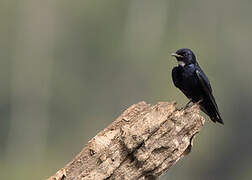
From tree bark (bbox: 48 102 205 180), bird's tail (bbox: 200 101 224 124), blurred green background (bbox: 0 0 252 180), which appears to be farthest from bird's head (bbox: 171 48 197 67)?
blurred green background (bbox: 0 0 252 180)


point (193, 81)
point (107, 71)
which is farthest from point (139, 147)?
point (107, 71)

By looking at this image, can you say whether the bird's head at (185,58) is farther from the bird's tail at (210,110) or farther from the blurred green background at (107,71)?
the blurred green background at (107,71)

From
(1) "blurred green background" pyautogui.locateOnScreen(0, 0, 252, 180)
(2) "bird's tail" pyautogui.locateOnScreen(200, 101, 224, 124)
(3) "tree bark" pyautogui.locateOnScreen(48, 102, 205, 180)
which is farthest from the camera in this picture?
(1) "blurred green background" pyautogui.locateOnScreen(0, 0, 252, 180)

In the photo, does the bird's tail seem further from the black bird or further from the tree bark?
the tree bark

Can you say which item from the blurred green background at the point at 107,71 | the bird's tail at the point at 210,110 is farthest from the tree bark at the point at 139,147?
the blurred green background at the point at 107,71

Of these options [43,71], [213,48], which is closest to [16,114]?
[43,71]

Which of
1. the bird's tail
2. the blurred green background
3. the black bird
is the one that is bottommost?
the bird's tail

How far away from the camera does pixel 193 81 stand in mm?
10625

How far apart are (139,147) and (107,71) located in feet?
120

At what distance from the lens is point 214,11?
50375 mm

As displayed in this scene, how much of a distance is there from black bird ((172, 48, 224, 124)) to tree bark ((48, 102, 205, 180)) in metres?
1.93

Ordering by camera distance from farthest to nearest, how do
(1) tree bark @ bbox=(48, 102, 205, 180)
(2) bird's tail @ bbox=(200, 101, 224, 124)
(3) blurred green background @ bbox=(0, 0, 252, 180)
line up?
1. (3) blurred green background @ bbox=(0, 0, 252, 180)
2. (2) bird's tail @ bbox=(200, 101, 224, 124)
3. (1) tree bark @ bbox=(48, 102, 205, 180)

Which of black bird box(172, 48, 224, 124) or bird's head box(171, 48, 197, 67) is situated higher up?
bird's head box(171, 48, 197, 67)

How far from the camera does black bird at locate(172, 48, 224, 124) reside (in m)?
10.6
